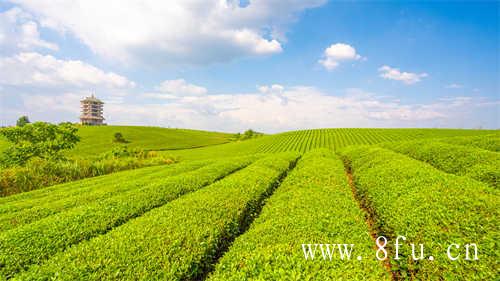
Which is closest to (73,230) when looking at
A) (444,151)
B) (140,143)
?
(444,151)

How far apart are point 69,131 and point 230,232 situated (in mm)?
35995

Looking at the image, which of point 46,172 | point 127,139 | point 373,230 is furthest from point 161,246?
point 127,139

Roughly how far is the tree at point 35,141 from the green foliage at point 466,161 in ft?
143

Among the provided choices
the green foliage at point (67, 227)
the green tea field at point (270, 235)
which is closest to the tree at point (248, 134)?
the green foliage at point (67, 227)

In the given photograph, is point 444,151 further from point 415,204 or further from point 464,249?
point 464,249

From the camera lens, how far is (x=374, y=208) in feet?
38.6

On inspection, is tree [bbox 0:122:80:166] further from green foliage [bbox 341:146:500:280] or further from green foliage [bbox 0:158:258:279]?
green foliage [bbox 341:146:500:280]

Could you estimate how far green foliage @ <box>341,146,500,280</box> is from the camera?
6145 millimetres

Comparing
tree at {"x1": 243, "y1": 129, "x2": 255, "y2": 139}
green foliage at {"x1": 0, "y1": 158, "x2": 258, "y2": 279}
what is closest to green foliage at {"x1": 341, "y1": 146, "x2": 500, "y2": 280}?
green foliage at {"x1": 0, "y1": 158, "x2": 258, "y2": 279}

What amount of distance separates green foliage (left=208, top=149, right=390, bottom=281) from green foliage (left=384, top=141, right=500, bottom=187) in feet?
30.2

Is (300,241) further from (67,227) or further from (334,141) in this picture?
(334,141)

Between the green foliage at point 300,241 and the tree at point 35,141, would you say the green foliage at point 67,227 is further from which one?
the tree at point 35,141

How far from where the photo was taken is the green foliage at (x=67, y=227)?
7145 mm

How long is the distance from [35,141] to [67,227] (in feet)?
102
